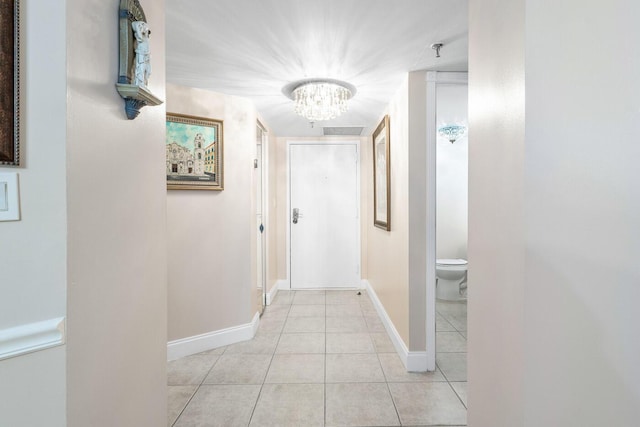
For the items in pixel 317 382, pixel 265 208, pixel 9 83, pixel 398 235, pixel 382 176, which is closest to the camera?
pixel 9 83

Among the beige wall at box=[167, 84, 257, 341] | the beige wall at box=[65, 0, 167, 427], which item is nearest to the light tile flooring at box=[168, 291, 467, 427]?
the beige wall at box=[167, 84, 257, 341]

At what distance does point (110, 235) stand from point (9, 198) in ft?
0.89

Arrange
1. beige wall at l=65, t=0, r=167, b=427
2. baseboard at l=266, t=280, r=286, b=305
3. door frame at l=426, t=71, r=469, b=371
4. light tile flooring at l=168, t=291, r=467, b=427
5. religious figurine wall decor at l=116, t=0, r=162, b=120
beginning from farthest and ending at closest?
1. baseboard at l=266, t=280, r=286, b=305
2. door frame at l=426, t=71, r=469, b=371
3. light tile flooring at l=168, t=291, r=467, b=427
4. religious figurine wall decor at l=116, t=0, r=162, b=120
5. beige wall at l=65, t=0, r=167, b=427

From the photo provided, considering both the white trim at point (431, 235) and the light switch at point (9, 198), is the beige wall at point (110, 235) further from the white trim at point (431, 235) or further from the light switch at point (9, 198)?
the white trim at point (431, 235)

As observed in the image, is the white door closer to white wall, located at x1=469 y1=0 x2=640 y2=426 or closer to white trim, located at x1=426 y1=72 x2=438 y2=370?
white trim, located at x1=426 y1=72 x2=438 y2=370

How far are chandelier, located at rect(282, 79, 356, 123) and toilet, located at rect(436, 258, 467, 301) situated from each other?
235 centimetres

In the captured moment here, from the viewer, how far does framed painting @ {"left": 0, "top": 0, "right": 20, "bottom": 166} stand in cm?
68

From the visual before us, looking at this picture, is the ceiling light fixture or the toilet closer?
the ceiling light fixture

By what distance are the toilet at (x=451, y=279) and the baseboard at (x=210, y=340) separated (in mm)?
2295

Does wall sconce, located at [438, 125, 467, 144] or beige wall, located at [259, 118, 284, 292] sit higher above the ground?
wall sconce, located at [438, 125, 467, 144]

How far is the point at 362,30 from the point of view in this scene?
5.52 feet

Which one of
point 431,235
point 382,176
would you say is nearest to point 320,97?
point 382,176

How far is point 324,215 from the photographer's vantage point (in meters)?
4.29

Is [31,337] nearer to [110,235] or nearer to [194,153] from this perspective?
[110,235]
